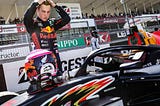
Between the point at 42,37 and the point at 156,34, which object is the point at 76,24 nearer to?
the point at 156,34

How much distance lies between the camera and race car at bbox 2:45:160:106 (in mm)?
Result: 2303

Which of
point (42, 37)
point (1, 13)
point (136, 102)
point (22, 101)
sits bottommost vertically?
point (136, 102)

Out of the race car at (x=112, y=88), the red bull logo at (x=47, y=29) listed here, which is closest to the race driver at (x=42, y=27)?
the red bull logo at (x=47, y=29)

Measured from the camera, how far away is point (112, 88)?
2.45m

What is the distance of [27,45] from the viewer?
6152mm

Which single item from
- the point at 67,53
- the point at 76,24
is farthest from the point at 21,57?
the point at 76,24

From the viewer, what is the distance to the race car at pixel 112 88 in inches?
90.7

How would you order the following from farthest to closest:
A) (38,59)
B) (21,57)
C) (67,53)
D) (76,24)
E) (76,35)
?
(76,24) → (76,35) → (67,53) → (21,57) → (38,59)

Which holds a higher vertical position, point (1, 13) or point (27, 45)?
point (1, 13)

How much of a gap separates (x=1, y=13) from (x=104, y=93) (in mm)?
16731

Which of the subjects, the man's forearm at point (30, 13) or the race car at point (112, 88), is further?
the man's forearm at point (30, 13)

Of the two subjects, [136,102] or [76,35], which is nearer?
[136,102]

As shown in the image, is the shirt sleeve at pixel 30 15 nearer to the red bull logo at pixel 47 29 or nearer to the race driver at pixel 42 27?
the race driver at pixel 42 27

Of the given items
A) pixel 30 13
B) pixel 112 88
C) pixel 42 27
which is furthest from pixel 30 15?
pixel 112 88
